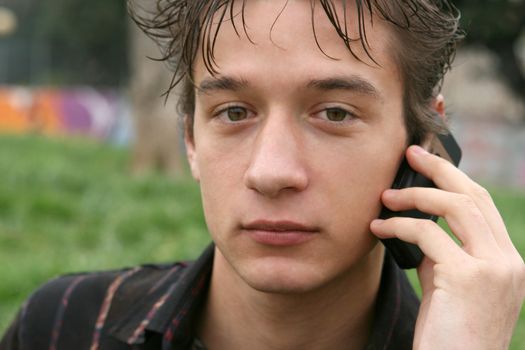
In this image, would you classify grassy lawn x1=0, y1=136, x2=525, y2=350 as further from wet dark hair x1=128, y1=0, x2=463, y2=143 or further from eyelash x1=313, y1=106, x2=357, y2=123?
eyelash x1=313, y1=106, x2=357, y2=123

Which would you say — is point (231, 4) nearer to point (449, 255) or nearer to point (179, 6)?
point (179, 6)

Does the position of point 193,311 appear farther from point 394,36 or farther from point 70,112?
point 70,112

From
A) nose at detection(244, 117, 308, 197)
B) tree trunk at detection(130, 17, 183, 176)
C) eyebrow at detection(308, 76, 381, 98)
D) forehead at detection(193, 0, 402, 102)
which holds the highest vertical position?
forehead at detection(193, 0, 402, 102)

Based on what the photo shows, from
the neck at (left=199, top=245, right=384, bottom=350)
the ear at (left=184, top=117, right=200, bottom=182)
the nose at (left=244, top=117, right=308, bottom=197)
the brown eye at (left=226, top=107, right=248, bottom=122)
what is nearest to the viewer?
the nose at (left=244, top=117, right=308, bottom=197)

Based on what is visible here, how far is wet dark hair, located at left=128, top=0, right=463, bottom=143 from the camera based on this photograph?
2420 millimetres

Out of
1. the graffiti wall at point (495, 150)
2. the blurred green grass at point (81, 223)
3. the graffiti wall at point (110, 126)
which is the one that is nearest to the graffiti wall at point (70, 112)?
the graffiti wall at point (110, 126)

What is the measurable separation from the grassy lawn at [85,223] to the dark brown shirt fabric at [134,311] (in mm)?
1503

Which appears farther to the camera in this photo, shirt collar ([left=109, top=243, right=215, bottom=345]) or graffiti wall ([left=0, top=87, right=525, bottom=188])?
graffiti wall ([left=0, top=87, right=525, bottom=188])

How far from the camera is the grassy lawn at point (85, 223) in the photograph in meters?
5.08

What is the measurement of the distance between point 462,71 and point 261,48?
36167mm

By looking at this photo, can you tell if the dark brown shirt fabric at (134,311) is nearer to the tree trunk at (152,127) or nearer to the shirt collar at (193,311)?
the shirt collar at (193,311)

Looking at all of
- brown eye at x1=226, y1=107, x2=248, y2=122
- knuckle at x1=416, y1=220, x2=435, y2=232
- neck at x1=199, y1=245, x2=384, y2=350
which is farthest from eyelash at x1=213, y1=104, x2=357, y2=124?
neck at x1=199, y1=245, x2=384, y2=350

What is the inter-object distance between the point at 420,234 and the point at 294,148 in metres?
0.46

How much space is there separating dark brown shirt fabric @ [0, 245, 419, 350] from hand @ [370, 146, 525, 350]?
167 mm
